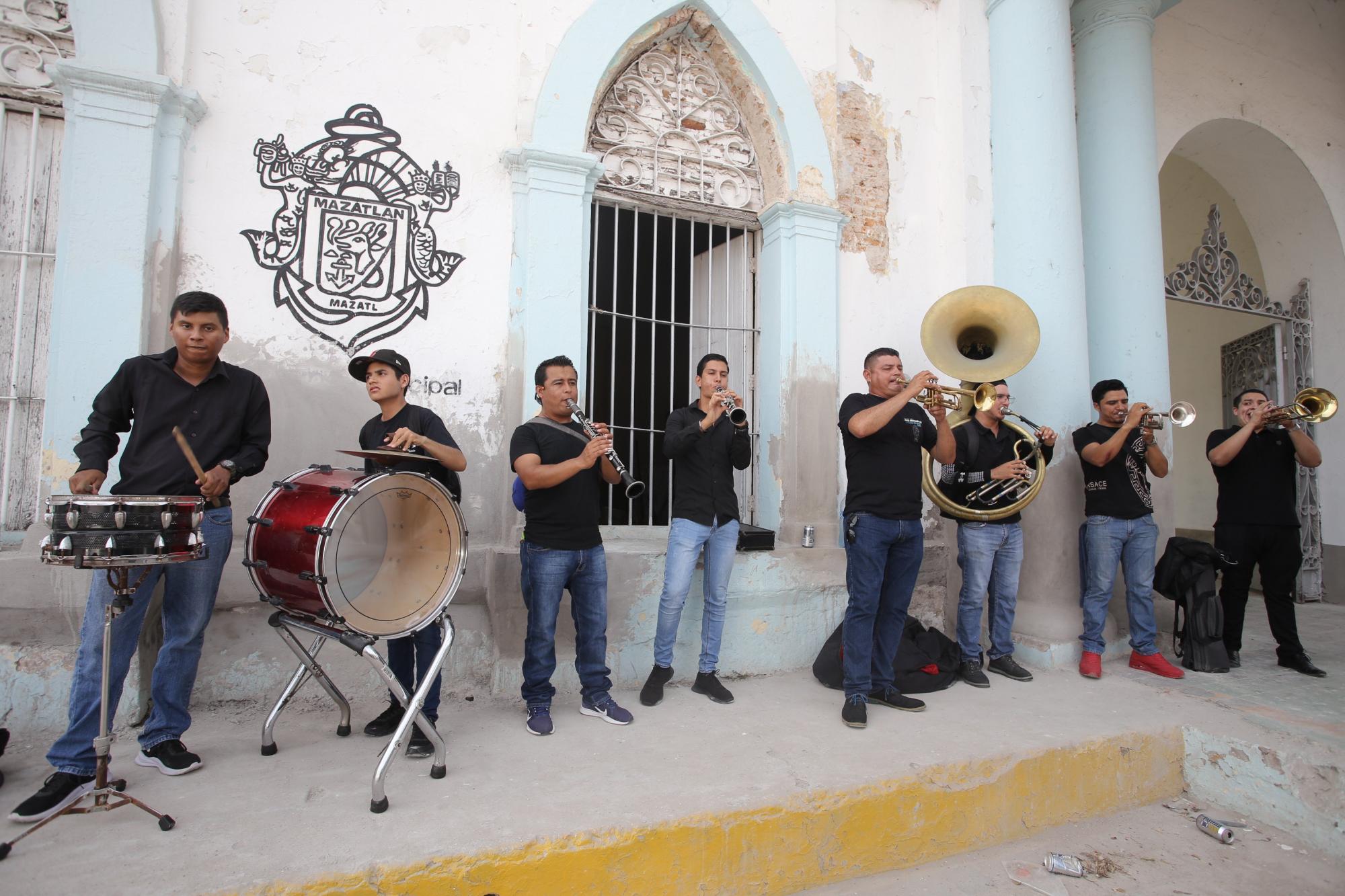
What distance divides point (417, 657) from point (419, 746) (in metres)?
0.38

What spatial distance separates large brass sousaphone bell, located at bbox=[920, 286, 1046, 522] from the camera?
4.52 meters

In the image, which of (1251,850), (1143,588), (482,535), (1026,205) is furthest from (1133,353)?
(482,535)

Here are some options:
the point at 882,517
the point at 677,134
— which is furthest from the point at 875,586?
the point at 677,134

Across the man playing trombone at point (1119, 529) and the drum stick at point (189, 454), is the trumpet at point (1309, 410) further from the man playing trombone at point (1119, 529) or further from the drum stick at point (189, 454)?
the drum stick at point (189, 454)

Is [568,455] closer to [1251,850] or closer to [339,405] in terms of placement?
[339,405]

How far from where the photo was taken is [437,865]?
7.92 feet

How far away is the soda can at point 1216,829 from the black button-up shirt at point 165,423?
4.49 metres

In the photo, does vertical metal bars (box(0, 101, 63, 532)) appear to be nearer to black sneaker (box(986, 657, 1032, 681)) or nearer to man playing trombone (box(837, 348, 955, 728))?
man playing trombone (box(837, 348, 955, 728))

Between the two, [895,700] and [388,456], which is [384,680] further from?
[895,700]

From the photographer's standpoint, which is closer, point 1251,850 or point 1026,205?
point 1251,850

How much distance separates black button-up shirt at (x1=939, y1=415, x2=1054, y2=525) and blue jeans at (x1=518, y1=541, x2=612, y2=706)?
2.29m

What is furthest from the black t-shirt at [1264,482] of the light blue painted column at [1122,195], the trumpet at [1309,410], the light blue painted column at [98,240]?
the light blue painted column at [98,240]

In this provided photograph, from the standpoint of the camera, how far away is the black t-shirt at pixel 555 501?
362 cm

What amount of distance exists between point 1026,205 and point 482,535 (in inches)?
167
